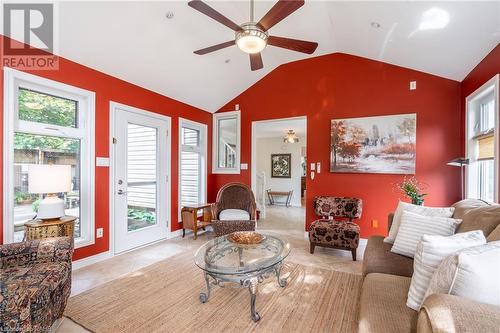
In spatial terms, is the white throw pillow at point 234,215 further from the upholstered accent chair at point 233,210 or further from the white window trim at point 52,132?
the white window trim at point 52,132

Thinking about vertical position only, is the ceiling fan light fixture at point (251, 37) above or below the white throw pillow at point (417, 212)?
above

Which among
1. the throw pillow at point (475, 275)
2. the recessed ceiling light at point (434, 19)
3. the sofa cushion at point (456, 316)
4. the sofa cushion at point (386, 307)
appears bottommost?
the sofa cushion at point (386, 307)

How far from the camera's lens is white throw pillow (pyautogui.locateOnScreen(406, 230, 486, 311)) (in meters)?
1.29

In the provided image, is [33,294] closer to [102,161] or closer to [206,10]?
[102,161]

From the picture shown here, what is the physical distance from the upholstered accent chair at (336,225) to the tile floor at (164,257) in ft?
0.66

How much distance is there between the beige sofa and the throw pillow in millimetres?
94

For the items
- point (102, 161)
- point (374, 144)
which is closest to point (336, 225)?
point (374, 144)

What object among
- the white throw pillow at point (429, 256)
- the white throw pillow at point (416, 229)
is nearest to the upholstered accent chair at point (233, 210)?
the white throw pillow at point (416, 229)

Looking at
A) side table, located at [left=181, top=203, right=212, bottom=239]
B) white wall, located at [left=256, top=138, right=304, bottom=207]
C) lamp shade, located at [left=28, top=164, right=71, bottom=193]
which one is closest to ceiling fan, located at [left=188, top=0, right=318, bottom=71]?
lamp shade, located at [left=28, top=164, right=71, bottom=193]

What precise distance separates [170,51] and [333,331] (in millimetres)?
3761

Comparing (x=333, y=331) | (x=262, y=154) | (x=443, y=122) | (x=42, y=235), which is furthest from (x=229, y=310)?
(x=262, y=154)

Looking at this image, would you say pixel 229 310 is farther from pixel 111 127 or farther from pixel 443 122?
pixel 443 122

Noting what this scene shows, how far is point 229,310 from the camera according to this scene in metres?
2.16

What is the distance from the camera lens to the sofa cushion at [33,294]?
1493mm
